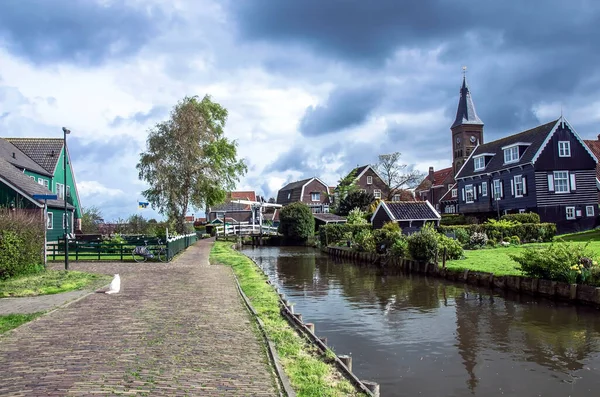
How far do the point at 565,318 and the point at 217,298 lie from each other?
9191 millimetres

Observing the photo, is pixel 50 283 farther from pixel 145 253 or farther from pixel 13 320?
pixel 145 253

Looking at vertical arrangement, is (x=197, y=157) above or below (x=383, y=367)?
above

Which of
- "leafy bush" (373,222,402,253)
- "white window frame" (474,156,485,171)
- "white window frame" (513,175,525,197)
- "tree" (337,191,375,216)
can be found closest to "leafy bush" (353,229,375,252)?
"leafy bush" (373,222,402,253)

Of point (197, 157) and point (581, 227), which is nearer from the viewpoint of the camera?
point (581, 227)

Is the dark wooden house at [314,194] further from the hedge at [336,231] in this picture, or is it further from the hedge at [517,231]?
the hedge at [517,231]

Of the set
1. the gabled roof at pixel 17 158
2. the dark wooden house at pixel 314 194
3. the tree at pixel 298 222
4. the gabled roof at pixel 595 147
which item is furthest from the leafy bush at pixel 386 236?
the dark wooden house at pixel 314 194

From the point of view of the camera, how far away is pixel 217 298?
536 inches

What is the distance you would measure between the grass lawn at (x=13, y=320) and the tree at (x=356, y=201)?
54411mm

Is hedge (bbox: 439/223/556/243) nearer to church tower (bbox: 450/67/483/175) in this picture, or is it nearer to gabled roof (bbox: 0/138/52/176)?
gabled roof (bbox: 0/138/52/176)

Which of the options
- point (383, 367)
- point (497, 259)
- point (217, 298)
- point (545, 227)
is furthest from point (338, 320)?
point (545, 227)

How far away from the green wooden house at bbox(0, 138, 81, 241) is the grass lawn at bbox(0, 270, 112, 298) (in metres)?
9.61

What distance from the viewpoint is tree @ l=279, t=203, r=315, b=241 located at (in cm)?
5694

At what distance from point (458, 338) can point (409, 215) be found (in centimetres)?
2472

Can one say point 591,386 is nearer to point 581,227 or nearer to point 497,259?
point 497,259
